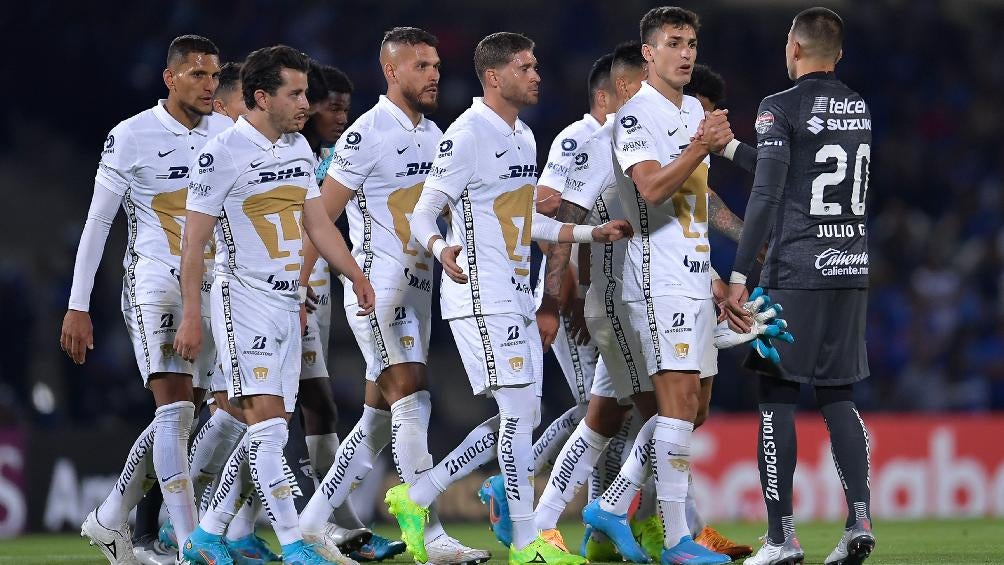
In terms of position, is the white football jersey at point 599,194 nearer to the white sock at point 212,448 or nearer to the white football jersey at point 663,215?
the white football jersey at point 663,215

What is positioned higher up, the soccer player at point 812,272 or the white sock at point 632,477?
the soccer player at point 812,272

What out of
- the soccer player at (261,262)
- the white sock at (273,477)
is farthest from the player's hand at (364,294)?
the white sock at (273,477)

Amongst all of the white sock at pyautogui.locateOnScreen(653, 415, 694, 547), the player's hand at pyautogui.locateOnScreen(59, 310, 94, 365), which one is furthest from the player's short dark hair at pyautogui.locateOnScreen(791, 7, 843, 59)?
the player's hand at pyautogui.locateOnScreen(59, 310, 94, 365)

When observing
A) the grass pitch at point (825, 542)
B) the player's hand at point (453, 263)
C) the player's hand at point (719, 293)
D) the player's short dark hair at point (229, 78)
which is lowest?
the grass pitch at point (825, 542)

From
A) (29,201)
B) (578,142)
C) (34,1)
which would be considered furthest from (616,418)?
(34,1)

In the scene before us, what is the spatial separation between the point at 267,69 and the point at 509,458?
7.06 feet

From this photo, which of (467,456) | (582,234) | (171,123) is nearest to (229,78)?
(171,123)

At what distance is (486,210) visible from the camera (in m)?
7.02

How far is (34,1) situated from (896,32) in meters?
11.6

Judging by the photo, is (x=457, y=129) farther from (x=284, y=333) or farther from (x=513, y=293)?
(x=284, y=333)

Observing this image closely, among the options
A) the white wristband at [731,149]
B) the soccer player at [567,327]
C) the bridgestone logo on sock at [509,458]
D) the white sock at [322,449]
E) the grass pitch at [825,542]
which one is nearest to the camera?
the bridgestone logo on sock at [509,458]

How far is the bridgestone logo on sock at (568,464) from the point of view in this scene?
7750mm

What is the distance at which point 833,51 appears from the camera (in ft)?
22.3

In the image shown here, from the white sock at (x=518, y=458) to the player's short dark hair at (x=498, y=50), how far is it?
1581 mm
